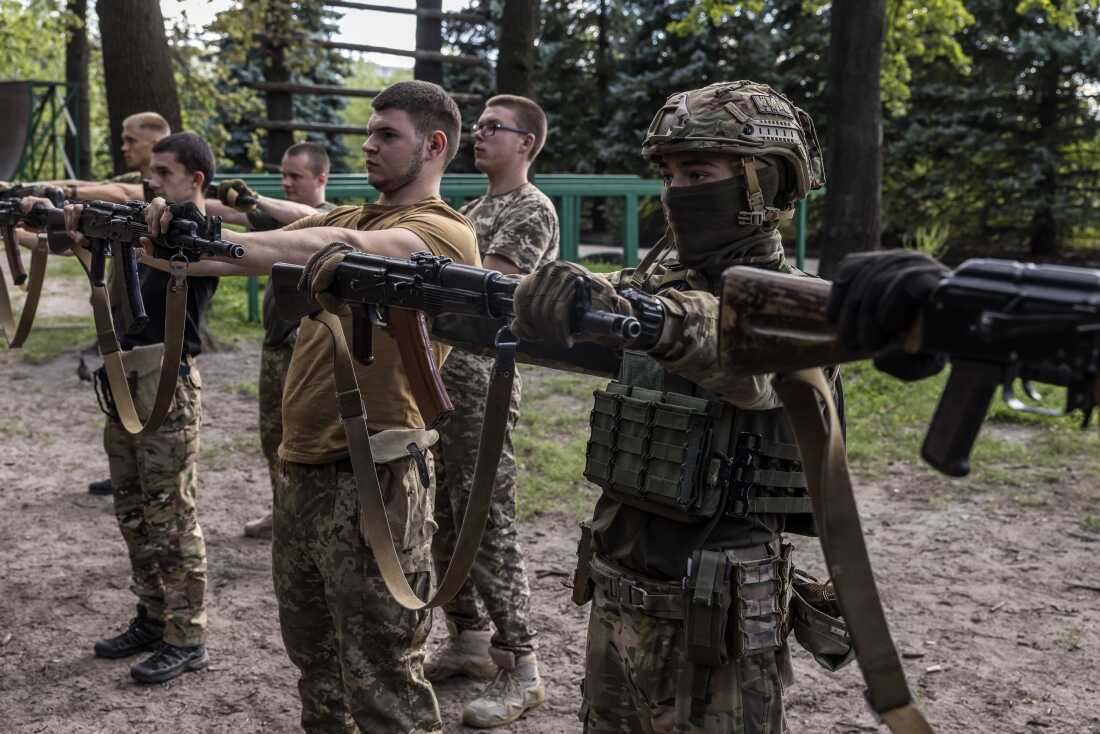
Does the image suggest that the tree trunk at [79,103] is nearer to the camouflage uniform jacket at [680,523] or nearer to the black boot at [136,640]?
the black boot at [136,640]

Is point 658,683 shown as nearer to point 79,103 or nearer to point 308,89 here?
point 308,89

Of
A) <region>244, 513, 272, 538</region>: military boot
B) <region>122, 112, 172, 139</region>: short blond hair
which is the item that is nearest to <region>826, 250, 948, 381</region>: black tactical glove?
<region>244, 513, 272, 538</region>: military boot

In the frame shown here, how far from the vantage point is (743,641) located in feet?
8.26

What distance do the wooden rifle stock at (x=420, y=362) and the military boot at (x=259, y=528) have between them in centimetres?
377

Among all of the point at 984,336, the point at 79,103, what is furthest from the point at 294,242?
the point at 79,103

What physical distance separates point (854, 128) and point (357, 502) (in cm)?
1004

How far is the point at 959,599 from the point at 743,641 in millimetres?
3574

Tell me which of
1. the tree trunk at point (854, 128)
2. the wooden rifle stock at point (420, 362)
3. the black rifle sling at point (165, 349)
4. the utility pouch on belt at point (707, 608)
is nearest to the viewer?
the utility pouch on belt at point (707, 608)

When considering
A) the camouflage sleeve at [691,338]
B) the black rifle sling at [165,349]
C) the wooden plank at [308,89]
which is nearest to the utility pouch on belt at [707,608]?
the camouflage sleeve at [691,338]

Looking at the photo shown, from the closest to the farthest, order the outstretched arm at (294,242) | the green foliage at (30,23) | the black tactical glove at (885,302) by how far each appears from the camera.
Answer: the black tactical glove at (885,302) < the outstretched arm at (294,242) < the green foliage at (30,23)

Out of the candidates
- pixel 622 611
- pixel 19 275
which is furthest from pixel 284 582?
pixel 19 275

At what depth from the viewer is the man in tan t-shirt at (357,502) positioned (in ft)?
10.5

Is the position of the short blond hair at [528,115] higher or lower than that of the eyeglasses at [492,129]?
higher

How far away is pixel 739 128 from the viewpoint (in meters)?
2.56
